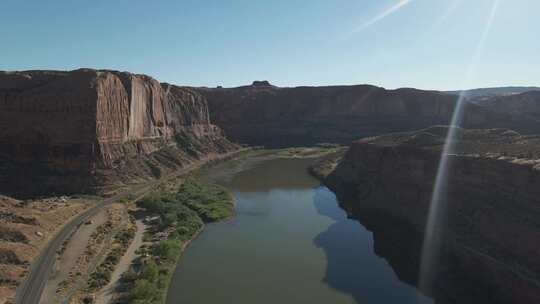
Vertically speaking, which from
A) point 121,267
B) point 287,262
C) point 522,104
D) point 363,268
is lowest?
point 363,268

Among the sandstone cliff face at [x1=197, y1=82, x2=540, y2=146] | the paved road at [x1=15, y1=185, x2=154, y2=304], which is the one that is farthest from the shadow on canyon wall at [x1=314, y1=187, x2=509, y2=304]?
the sandstone cliff face at [x1=197, y1=82, x2=540, y2=146]

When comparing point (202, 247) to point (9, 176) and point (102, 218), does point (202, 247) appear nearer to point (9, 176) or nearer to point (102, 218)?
point (102, 218)

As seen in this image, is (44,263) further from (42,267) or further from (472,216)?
(472,216)

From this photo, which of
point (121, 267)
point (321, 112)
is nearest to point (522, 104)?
point (321, 112)

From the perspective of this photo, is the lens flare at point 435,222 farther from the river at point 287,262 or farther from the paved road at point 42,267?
the paved road at point 42,267

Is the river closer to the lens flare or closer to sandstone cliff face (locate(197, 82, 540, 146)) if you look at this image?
the lens flare

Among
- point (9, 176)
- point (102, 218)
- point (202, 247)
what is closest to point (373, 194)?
point (202, 247)

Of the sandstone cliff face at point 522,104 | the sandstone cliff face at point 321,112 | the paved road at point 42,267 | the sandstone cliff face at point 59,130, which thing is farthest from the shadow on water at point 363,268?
the sandstone cliff face at point 522,104
